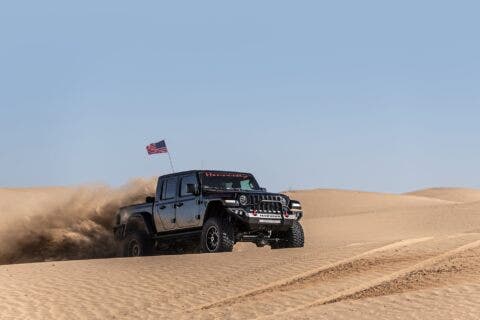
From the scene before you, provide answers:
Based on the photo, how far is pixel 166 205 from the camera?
18.6 m

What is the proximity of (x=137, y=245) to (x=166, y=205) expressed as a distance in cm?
135

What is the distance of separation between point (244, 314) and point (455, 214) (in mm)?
24879

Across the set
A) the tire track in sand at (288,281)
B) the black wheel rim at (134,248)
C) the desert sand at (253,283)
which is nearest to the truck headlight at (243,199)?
the desert sand at (253,283)

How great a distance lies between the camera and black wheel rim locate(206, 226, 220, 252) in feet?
55.9

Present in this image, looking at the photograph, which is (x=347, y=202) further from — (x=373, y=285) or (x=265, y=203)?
(x=373, y=285)

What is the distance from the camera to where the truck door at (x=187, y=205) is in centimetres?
1767

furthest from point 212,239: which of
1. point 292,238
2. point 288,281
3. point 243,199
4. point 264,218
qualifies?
point 288,281

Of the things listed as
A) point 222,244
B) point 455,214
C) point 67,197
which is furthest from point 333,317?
point 455,214

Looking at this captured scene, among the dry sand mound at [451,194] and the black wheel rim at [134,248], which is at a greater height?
the dry sand mound at [451,194]

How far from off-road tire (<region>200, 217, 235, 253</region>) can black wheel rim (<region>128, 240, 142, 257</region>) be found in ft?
7.63

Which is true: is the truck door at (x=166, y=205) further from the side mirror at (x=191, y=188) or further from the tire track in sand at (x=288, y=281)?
the tire track in sand at (x=288, y=281)

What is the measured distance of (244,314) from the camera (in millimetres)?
10742

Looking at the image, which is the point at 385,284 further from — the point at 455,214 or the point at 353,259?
the point at 455,214

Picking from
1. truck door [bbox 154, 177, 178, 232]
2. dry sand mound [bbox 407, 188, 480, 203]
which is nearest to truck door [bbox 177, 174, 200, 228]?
truck door [bbox 154, 177, 178, 232]
